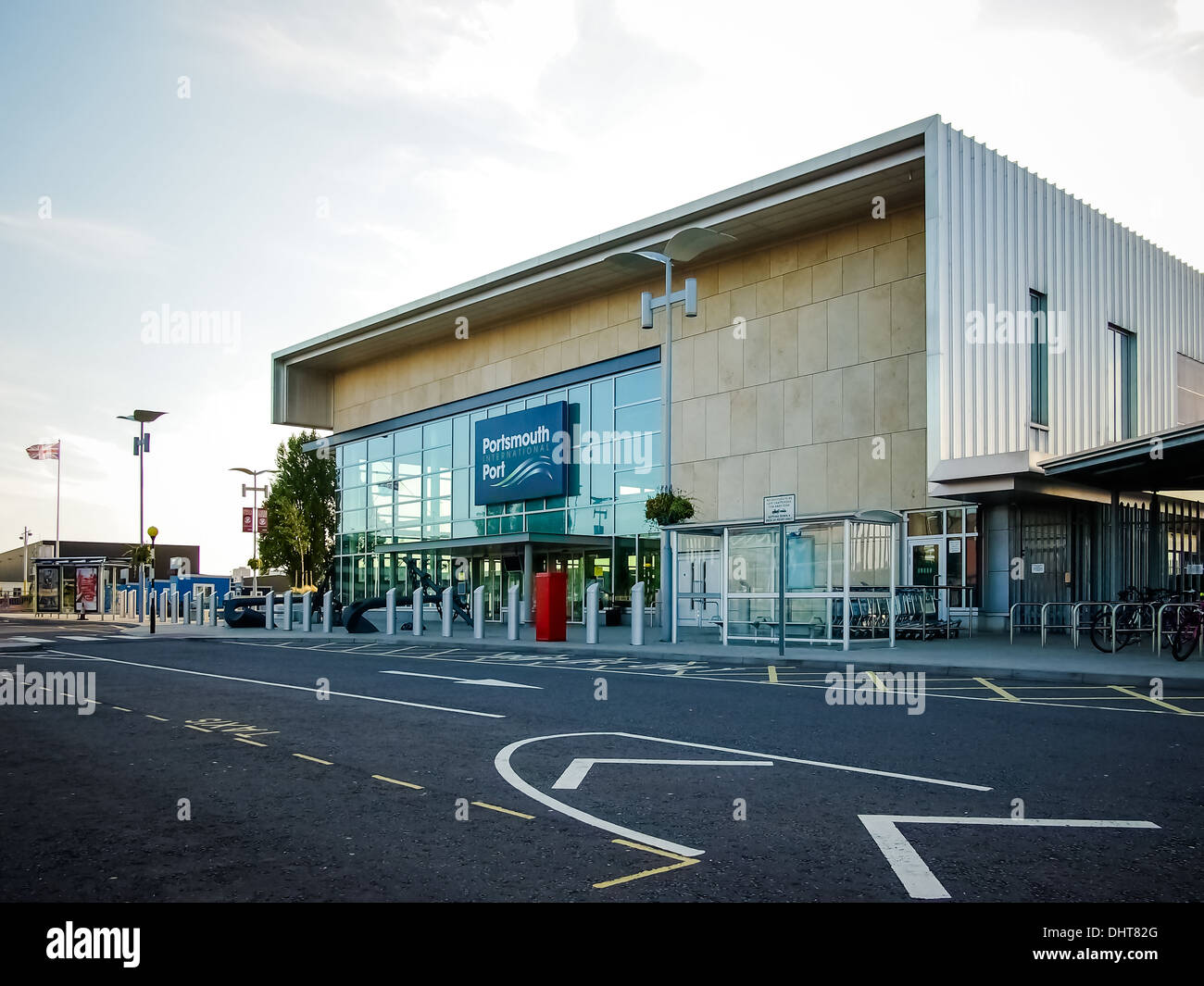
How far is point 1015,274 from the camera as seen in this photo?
86.8ft

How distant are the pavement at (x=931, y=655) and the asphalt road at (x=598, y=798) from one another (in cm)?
209

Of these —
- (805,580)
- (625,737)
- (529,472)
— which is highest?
(529,472)

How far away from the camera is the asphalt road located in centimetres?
473

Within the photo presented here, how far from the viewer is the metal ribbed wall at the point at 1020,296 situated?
24328mm

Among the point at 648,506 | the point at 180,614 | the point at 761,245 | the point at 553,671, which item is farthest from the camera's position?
the point at 180,614

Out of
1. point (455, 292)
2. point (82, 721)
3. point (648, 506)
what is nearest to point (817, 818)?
point (82, 721)

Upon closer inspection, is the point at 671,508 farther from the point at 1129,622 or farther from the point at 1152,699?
the point at 1152,699

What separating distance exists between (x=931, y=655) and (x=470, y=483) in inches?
1048

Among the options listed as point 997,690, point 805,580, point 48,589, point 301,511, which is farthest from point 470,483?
point 997,690

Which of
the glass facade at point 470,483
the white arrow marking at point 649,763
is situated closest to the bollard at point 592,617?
the glass facade at point 470,483

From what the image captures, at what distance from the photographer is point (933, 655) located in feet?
59.4

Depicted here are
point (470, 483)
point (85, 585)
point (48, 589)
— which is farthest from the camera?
point (48, 589)
